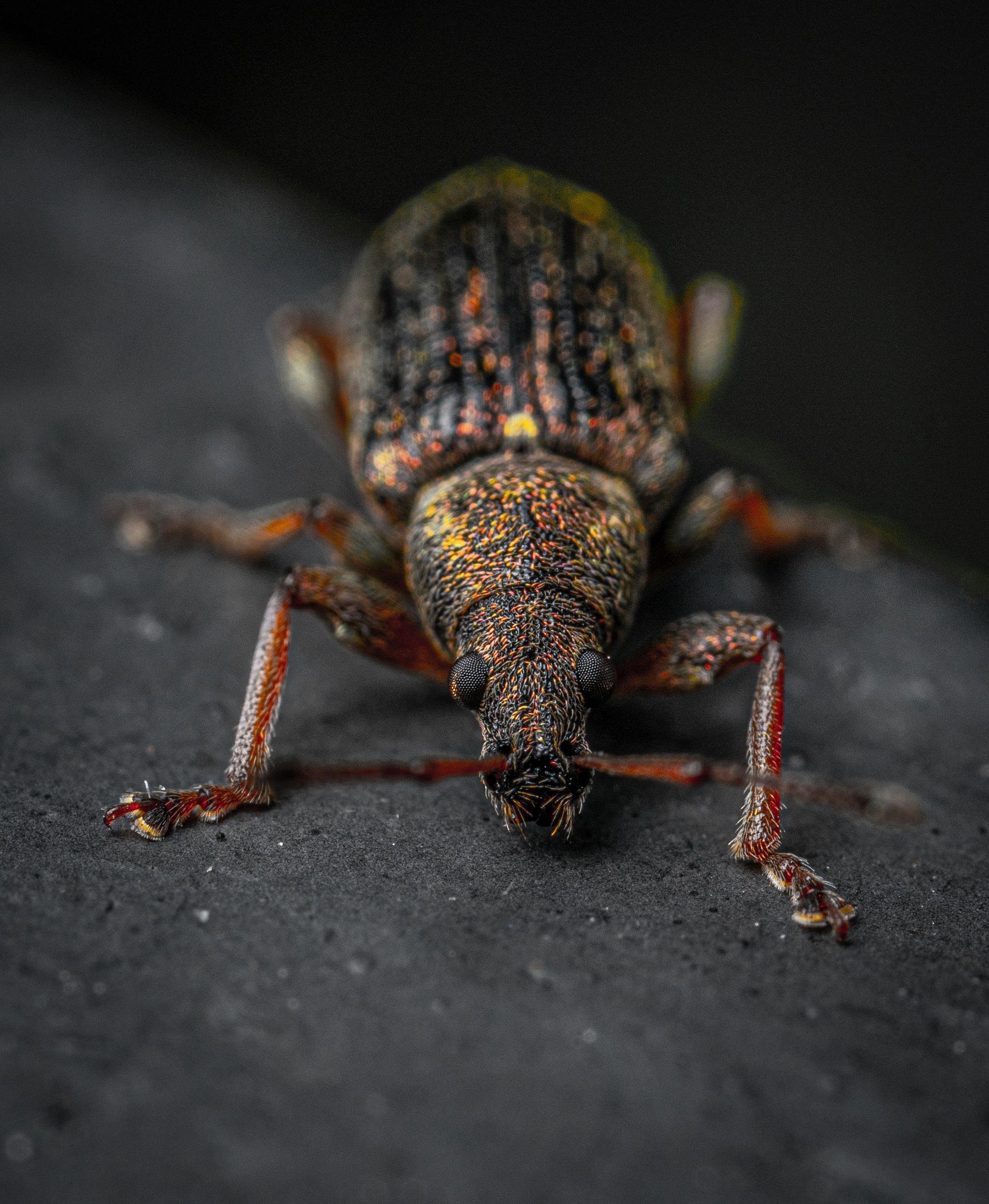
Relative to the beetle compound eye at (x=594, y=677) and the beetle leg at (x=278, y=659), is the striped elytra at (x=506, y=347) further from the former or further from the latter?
the beetle compound eye at (x=594, y=677)

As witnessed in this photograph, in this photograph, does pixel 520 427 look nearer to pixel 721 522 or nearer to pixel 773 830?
pixel 721 522

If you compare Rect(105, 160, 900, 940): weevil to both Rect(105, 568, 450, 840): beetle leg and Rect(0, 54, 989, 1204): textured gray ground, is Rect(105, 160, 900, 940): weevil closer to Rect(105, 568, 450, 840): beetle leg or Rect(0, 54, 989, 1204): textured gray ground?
Rect(105, 568, 450, 840): beetle leg

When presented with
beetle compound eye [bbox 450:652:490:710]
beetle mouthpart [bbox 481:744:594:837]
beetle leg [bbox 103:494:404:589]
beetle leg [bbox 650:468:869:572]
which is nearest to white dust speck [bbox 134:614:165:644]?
beetle leg [bbox 103:494:404:589]

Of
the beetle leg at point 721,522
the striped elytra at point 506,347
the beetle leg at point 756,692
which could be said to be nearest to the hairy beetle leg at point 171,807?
the beetle leg at point 756,692

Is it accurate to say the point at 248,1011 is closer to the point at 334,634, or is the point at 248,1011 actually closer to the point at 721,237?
the point at 334,634

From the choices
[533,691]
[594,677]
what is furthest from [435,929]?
[594,677]

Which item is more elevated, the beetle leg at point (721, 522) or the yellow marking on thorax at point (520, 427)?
the yellow marking on thorax at point (520, 427)
